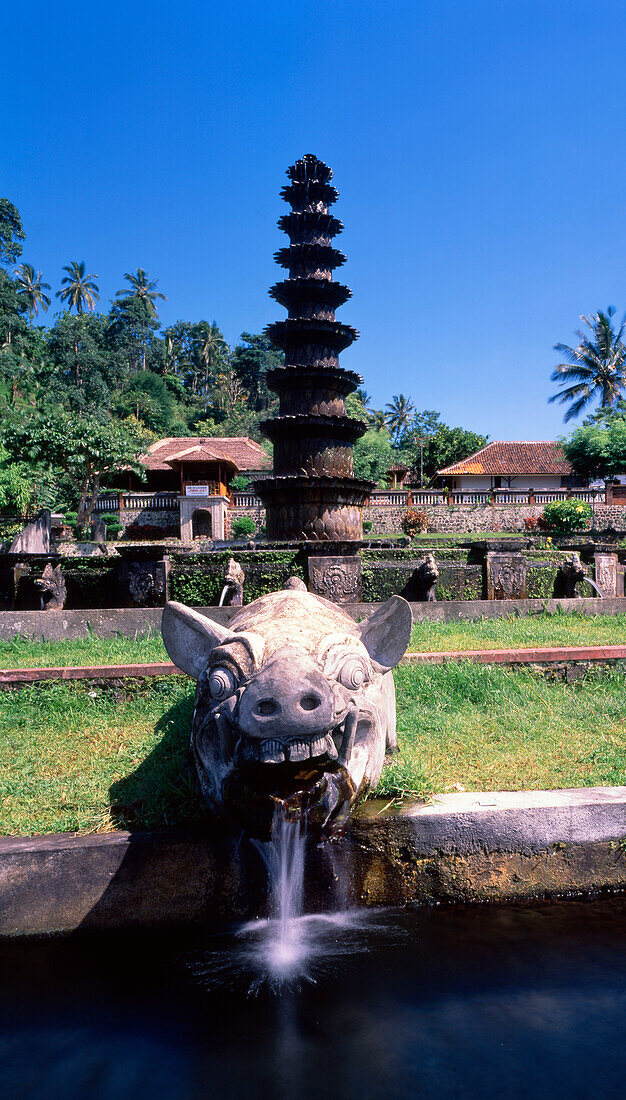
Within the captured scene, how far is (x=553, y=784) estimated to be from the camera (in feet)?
11.9

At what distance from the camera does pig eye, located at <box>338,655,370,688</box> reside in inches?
112

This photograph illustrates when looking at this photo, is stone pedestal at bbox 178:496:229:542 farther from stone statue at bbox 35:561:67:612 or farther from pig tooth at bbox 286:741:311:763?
pig tooth at bbox 286:741:311:763

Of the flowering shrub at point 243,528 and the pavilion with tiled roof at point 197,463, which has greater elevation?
the pavilion with tiled roof at point 197,463

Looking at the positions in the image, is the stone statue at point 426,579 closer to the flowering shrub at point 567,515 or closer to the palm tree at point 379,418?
the flowering shrub at point 567,515

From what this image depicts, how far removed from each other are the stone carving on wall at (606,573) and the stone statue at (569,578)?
548 mm

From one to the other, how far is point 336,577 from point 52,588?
4.24m

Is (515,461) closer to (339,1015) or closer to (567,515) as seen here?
(567,515)

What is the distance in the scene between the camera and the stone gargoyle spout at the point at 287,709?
2.45 metres

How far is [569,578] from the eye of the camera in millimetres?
10500

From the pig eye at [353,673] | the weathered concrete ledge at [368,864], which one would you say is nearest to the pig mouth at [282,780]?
the pig eye at [353,673]

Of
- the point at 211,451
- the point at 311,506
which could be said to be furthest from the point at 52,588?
the point at 211,451

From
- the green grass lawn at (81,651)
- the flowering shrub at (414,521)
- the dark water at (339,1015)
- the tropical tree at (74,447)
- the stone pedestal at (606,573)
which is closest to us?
the dark water at (339,1015)

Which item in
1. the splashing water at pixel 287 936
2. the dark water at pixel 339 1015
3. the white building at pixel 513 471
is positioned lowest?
the dark water at pixel 339 1015

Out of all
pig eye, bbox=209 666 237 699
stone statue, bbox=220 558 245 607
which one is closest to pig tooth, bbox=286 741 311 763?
pig eye, bbox=209 666 237 699
